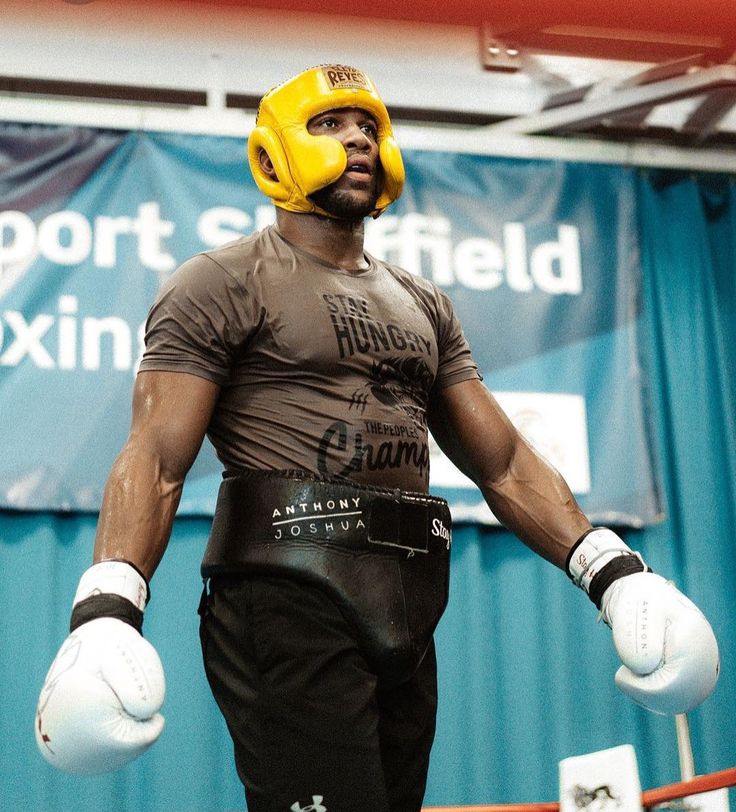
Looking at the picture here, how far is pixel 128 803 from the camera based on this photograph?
11.7ft

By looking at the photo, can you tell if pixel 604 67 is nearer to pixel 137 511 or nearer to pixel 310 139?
pixel 310 139

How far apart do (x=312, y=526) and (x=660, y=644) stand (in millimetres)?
510

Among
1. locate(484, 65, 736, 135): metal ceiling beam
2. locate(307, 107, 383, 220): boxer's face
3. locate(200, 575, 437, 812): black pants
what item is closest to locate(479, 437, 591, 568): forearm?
locate(200, 575, 437, 812): black pants

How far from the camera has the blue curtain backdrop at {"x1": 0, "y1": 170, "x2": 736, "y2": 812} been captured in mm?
3643

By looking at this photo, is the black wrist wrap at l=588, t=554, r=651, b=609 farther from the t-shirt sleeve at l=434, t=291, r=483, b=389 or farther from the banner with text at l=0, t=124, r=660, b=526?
the banner with text at l=0, t=124, r=660, b=526

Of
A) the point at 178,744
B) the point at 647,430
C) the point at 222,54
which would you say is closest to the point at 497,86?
the point at 222,54

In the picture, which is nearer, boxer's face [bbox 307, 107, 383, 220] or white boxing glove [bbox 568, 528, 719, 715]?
white boxing glove [bbox 568, 528, 719, 715]

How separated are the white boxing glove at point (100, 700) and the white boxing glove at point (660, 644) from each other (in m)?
0.67

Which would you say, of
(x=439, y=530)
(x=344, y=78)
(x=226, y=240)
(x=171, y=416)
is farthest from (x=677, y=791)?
(x=226, y=240)

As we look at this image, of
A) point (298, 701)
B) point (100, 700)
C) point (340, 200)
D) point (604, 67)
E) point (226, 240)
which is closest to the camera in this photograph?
point (100, 700)

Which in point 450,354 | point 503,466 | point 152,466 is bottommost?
point 152,466

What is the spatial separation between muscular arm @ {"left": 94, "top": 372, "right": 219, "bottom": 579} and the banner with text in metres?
2.13

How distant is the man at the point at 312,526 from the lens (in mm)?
1568

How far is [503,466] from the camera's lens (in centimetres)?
203
